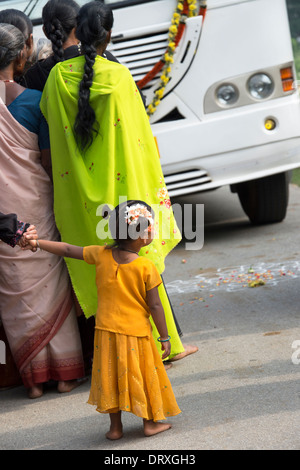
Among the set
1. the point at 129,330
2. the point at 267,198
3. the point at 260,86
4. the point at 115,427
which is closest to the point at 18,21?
the point at 129,330

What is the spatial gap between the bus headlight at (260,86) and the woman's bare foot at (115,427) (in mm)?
3623

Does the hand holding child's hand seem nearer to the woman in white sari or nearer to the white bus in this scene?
the woman in white sari

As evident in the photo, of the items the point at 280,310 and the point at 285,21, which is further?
the point at 285,21

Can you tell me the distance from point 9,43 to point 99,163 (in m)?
0.71

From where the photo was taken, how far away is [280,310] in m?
4.88

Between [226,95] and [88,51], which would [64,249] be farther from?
[226,95]

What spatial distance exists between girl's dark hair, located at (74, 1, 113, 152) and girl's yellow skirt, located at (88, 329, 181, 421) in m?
0.97

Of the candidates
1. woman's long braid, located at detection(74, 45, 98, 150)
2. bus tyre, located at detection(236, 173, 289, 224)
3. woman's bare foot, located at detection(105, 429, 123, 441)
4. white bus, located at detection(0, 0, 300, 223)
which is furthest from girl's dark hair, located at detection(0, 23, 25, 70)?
bus tyre, located at detection(236, 173, 289, 224)

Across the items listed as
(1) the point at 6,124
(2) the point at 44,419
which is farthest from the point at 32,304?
(1) the point at 6,124

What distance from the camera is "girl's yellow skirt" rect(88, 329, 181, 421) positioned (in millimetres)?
3303

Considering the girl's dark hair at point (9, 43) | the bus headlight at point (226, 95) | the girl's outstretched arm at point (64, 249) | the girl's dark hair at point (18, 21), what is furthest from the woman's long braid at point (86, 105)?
the bus headlight at point (226, 95)
